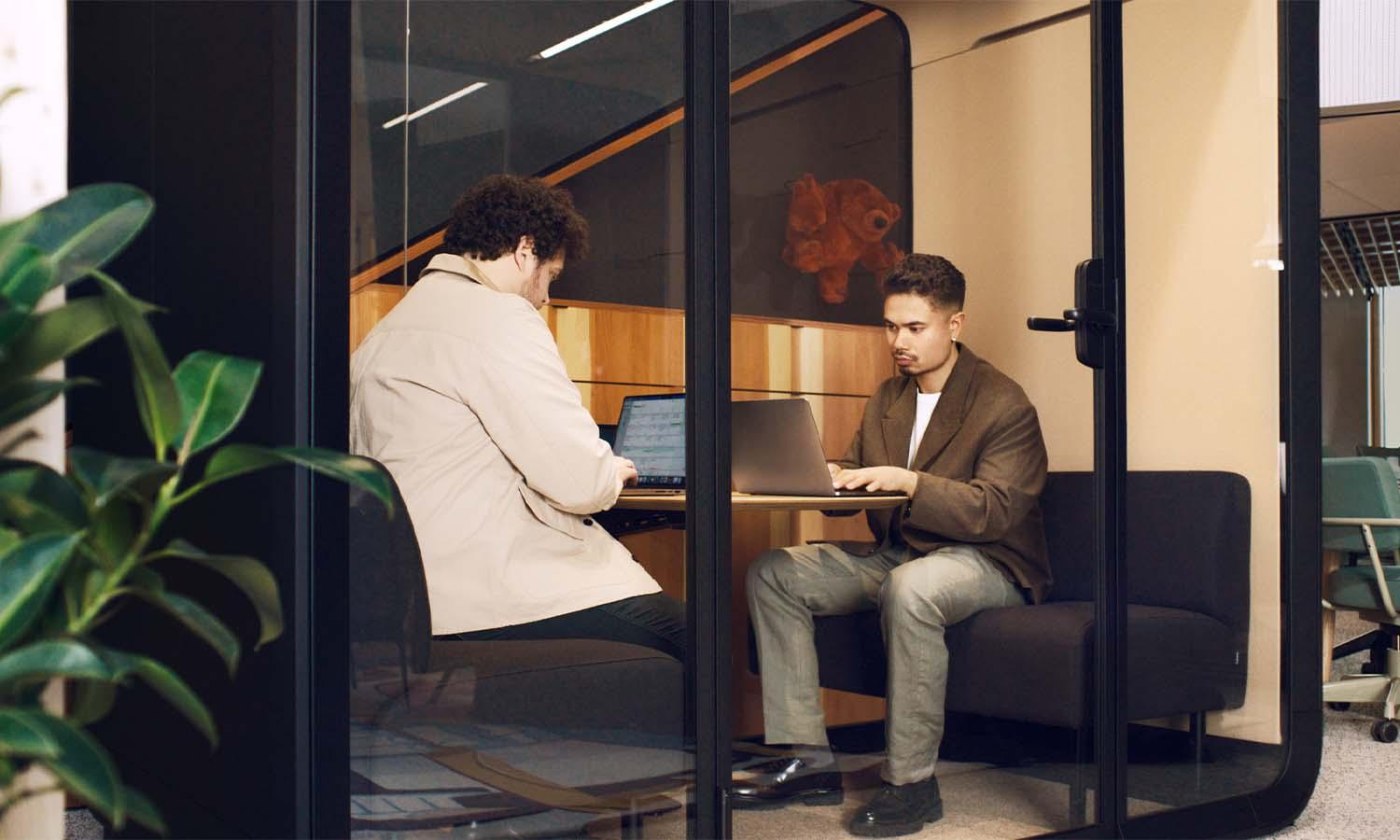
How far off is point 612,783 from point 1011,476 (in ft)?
3.57

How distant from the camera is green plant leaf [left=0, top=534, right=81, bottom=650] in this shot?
140 centimetres

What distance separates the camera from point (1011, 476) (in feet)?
9.70

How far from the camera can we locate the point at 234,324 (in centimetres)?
239

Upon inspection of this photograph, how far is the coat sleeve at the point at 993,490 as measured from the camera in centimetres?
286

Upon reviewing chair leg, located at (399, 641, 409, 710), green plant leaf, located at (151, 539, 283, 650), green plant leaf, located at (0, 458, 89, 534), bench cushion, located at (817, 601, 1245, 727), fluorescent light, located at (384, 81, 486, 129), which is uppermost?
fluorescent light, located at (384, 81, 486, 129)

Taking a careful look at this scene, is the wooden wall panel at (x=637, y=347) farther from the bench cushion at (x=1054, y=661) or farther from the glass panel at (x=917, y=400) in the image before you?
the bench cushion at (x=1054, y=661)

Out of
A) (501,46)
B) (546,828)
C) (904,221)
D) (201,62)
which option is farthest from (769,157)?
(546,828)

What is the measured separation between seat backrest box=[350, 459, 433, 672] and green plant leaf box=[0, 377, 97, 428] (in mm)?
731

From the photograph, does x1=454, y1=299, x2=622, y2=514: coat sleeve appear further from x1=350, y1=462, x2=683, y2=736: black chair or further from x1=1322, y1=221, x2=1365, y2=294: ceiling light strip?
x1=1322, y1=221, x2=1365, y2=294: ceiling light strip

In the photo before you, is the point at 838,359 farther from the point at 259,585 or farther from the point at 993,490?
the point at 259,585

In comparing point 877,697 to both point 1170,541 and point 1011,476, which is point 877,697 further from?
point 1170,541

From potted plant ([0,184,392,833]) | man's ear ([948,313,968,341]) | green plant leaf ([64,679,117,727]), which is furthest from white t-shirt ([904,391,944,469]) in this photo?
green plant leaf ([64,679,117,727])

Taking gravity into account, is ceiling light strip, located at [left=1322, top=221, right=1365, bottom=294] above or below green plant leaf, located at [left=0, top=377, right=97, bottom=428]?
above

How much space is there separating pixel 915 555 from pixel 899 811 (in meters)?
0.52
